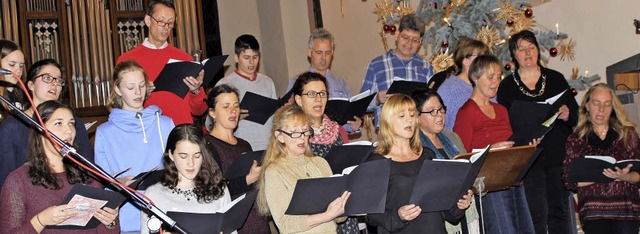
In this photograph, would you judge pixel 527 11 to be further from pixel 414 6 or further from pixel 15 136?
pixel 15 136

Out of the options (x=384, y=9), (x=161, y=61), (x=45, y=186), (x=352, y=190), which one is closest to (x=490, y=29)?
(x=384, y=9)

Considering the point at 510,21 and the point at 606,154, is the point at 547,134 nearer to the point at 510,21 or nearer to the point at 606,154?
the point at 606,154

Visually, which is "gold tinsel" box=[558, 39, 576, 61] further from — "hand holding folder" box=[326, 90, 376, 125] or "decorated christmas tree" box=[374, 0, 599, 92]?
"hand holding folder" box=[326, 90, 376, 125]

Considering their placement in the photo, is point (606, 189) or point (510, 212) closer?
point (510, 212)

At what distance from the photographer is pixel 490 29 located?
247 inches

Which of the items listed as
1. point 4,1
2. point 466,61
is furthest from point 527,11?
point 4,1

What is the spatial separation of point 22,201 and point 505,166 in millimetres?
2231

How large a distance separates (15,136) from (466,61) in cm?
269

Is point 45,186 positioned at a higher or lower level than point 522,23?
lower

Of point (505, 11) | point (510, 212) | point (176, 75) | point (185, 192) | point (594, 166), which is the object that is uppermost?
point (505, 11)

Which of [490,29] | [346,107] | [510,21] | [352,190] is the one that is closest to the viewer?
[352,190]

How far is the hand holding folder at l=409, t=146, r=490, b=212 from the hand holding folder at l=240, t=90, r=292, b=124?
4.53ft

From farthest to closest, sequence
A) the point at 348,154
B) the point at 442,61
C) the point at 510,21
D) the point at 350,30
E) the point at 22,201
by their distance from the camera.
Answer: the point at 350,30 → the point at 442,61 → the point at 510,21 → the point at 348,154 → the point at 22,201

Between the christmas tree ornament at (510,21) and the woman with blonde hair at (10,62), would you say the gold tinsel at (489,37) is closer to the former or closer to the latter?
the christmas tree ornament at (510,21)
